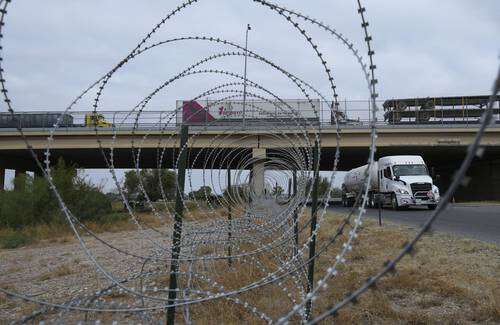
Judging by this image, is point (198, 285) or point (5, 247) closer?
point (198, 285)

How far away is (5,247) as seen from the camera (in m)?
16.9

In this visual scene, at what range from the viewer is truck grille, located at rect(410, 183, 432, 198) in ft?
95.3

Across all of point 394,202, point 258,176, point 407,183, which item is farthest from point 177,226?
point 394,202

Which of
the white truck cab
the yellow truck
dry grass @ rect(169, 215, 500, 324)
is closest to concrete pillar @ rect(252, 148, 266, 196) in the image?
dry grass @ rect(169, 215, 500, 324)

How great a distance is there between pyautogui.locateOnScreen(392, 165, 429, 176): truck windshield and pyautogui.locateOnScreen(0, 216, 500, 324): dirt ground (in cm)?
1849

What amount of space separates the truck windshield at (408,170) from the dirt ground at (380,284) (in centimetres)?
1849

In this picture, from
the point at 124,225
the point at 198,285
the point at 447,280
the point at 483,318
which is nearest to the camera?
the point at 483,318

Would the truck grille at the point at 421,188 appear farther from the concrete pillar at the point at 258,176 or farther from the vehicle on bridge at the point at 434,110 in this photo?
the concrete pillar at the point at 258,176

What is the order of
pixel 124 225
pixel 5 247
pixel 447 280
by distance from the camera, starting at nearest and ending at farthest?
pixel 447 280
pixel 5 247
pixel 124 225

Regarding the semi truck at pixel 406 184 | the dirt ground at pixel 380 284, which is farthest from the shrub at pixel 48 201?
the semi truck at pixel 406 184

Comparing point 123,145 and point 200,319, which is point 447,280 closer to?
point 200,319

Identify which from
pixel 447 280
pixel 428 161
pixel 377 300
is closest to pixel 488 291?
pixel 447 280

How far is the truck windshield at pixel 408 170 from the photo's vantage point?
30.3m

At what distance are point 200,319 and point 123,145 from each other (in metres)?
34.1
